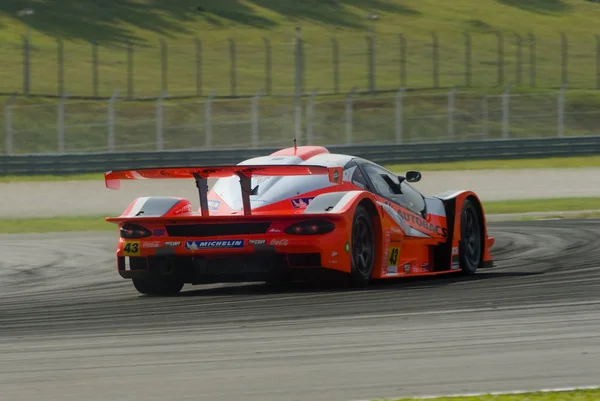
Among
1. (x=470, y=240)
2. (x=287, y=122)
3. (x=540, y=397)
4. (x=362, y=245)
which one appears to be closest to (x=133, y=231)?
(x=362, y=245)

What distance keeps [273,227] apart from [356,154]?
22621mm

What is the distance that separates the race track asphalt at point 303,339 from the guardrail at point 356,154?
18925mm

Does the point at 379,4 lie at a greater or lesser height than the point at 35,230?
greater

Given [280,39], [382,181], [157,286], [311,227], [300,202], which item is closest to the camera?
[311,227]

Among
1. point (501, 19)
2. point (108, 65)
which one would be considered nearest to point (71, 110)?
point (108, 65)

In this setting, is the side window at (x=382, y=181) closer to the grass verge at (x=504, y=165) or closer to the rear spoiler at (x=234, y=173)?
the rear spoiler at (x=234, y=173)

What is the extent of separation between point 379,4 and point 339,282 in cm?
6535

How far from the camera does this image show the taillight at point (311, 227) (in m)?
9.42

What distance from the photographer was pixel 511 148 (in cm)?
3375

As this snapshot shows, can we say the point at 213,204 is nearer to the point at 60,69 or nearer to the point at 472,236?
the point at 472,236

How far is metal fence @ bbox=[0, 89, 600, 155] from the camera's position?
35.4 m

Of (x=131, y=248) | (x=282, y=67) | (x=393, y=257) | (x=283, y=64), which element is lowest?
(x=393, y=257)

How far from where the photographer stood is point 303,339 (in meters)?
7.25

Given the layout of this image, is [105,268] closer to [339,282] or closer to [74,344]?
[339,282]
